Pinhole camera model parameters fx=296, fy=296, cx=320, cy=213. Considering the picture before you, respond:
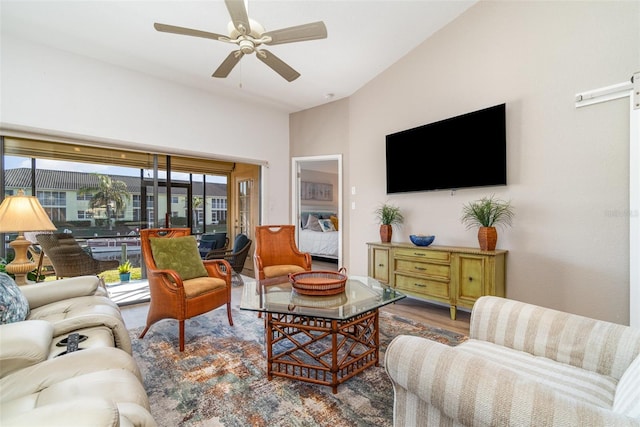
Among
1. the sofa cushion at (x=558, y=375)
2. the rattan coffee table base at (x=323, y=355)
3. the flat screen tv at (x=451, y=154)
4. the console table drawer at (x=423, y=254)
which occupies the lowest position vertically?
the rattan coffee table base at (x=323, y=355)

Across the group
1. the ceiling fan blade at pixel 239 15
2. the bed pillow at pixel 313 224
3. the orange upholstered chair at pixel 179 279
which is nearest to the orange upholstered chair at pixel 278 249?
the orange upholstered chair at pixel 179 279

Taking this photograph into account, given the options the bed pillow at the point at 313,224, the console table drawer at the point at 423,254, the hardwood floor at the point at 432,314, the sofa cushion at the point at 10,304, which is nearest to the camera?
the sofa cushion at the point at 10,304

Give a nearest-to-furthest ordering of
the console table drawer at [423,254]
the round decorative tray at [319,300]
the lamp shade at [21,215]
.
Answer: the round decorative tray at [319,300], the lamp shade at [21,215], the console table drawer at [423,254]

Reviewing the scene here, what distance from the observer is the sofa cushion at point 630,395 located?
788mm

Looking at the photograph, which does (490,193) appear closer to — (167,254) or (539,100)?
(539,100)

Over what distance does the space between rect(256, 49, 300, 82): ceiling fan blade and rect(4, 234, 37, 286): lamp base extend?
2.58m

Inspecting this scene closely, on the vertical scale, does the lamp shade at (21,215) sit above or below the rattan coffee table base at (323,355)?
above

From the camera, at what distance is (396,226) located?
411 centimetres

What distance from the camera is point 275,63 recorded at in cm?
256

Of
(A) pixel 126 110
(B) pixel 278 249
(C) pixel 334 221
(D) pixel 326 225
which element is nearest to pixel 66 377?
(B) pixel 278 249

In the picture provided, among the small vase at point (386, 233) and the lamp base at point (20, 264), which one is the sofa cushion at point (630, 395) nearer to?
the small vase at point (386, 233)

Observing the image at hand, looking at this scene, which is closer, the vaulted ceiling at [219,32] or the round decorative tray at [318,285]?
the round decorative tray at [318,285]

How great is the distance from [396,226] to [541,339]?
2.69 meters

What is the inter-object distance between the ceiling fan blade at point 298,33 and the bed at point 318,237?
4.25 m
